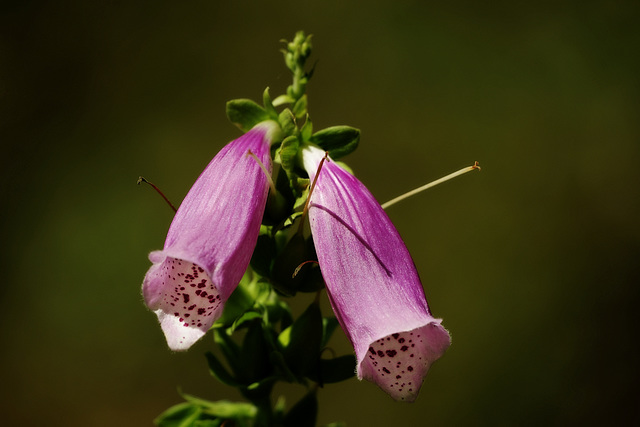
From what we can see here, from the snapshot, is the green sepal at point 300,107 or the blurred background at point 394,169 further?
the blurred background at point 394,169

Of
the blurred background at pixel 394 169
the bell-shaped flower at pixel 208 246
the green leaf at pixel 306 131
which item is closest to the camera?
the bell-shaped flower at pixel 208 246

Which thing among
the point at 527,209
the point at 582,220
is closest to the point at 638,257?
the point at 582,220

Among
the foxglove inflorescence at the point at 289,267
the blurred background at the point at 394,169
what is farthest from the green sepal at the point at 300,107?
the blurred background at the point at 394,169

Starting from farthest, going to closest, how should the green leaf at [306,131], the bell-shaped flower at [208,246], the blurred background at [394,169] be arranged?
the blurred background at [394,169] < the green leaf at [306,131] < the bell-shaped flower at [208,246]

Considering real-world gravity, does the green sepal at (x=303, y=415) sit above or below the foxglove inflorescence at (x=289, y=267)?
below

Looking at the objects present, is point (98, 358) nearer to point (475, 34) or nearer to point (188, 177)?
point (188, 177)

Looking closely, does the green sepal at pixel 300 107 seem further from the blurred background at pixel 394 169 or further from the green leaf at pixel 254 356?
the blurred background at pixel 394 169

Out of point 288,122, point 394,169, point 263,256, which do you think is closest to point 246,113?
point 288,122
